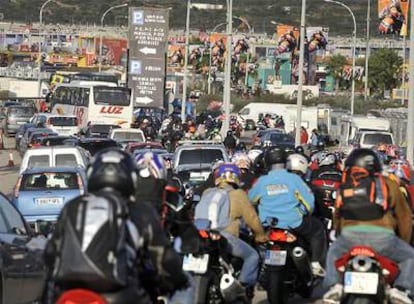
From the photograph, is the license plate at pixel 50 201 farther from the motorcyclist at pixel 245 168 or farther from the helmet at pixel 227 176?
the helmet at pixel 227 176

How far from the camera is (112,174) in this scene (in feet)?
21.8

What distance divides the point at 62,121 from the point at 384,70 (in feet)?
251

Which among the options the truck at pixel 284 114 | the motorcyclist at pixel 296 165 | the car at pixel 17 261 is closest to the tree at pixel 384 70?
the truck at pixel 284 114

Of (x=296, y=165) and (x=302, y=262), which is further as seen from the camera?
(x=296, y=165)

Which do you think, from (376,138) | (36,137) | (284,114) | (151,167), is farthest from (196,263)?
(284,114)

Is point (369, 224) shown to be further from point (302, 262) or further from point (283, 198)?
Result: point (302, 262)

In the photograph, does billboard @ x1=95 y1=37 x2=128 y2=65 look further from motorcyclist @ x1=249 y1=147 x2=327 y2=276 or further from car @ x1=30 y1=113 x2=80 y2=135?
motorcyclist @ x1=249 y1=147 x2=327 y2=276

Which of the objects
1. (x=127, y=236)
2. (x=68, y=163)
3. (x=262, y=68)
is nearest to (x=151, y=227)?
(x=127, y=236)

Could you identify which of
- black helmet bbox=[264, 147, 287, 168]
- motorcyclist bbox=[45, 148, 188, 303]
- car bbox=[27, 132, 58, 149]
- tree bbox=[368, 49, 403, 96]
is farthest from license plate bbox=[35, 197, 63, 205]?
tree bbox=[368, 49, 403, 96]

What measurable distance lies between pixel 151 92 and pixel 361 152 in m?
47.1

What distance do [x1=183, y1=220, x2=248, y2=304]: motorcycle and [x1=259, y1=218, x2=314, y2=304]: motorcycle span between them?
149 centimetres

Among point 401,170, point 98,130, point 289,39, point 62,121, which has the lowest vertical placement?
point 98,130

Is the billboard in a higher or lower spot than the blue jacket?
higher

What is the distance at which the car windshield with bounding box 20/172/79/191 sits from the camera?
21.6m
